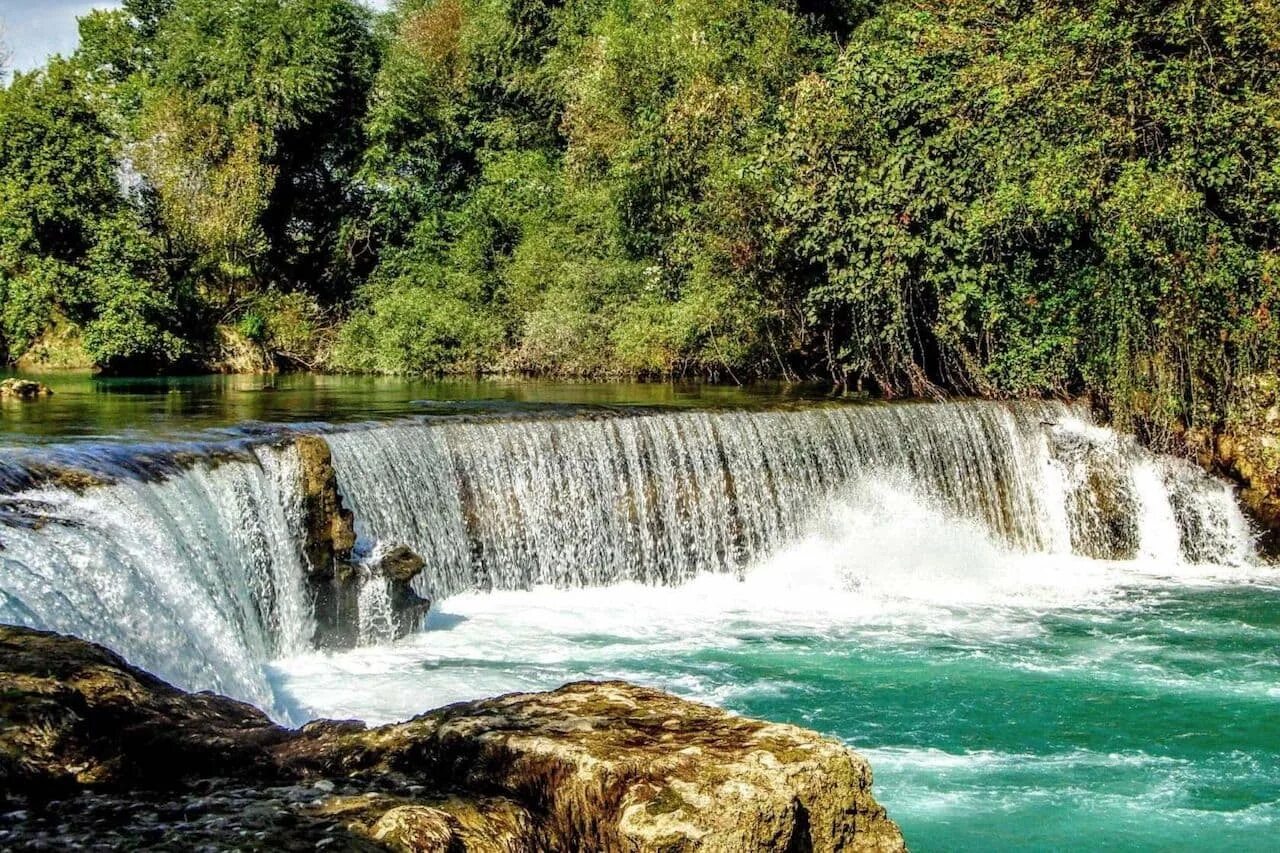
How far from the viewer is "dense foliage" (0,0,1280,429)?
49.6 ft

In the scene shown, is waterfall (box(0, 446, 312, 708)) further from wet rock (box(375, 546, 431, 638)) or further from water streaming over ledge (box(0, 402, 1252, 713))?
wet rock (box(375, 546, 431, 638))

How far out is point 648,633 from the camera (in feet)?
34.0

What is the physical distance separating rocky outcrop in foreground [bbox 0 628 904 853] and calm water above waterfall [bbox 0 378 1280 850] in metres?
2.86

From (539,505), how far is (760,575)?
104 inches

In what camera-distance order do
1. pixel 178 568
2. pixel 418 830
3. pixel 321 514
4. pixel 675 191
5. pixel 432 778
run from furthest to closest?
1. pixel 675 191
2. pixel 321 514
3. pixel 178 568
4. pixel 432 778
5. pixel 418 830

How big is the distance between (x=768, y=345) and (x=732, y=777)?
58.5 ft

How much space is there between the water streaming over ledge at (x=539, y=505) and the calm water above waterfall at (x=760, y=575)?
30 millimetres

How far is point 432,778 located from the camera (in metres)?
3.63

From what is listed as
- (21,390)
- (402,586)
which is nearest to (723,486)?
(402,586)

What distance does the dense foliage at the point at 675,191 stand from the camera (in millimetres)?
15117

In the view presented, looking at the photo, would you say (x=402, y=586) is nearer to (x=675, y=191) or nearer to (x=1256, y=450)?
(x=1256, y=450)

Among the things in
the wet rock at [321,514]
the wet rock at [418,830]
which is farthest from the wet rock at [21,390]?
the wet rock at [418,830]

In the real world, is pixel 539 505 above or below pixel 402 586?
above

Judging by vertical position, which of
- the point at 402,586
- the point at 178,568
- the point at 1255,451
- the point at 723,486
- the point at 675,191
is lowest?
the point at 402,586
